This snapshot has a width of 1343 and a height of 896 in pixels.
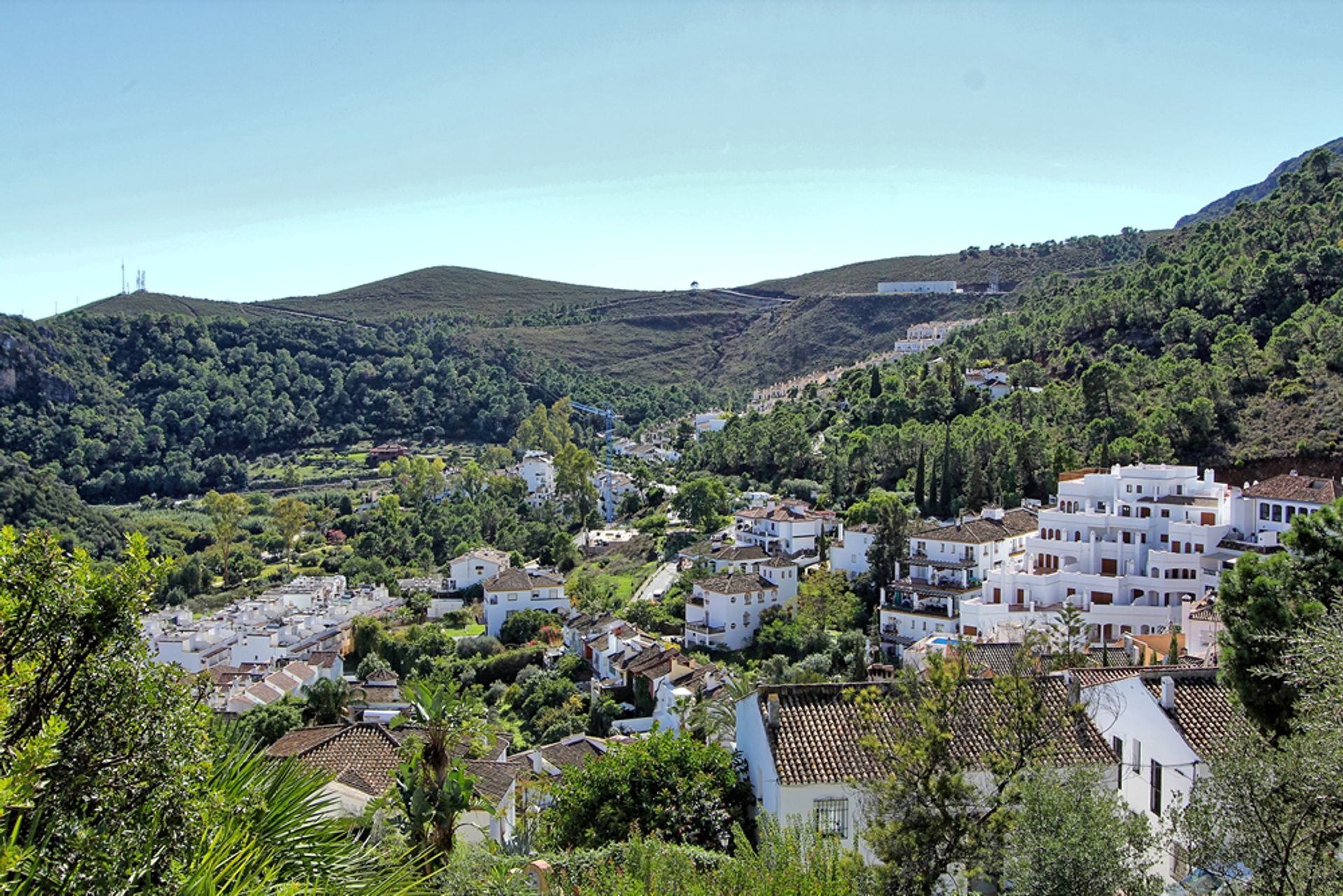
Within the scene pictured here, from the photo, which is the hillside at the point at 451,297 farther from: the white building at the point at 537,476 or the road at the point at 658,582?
the road at the point at 658,582

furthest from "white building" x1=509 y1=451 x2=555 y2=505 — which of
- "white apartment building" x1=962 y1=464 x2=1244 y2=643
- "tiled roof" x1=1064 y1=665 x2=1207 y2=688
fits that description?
"tiled roof" x1=1064 y1=665 x2=1207 y2=688

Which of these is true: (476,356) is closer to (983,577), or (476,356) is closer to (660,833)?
(983,577)

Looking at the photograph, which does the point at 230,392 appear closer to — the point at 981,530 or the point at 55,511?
the point at 55,511

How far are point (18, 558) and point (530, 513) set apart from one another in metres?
66.9

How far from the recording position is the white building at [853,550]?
41406 millimetres

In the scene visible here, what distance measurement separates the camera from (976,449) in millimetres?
48125

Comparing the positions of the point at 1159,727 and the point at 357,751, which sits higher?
the point at 1159,727

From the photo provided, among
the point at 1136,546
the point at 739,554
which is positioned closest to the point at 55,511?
the point at 739,554

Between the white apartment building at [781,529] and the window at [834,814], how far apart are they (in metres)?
32.0

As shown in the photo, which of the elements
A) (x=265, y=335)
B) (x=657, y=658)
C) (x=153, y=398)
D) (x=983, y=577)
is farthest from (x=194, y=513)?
(x=983, y=577)

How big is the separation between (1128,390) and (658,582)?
2481 centimetres

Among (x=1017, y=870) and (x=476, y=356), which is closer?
(x=1017, y=870)

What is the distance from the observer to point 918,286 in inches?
5064

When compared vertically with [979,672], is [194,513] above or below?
below
